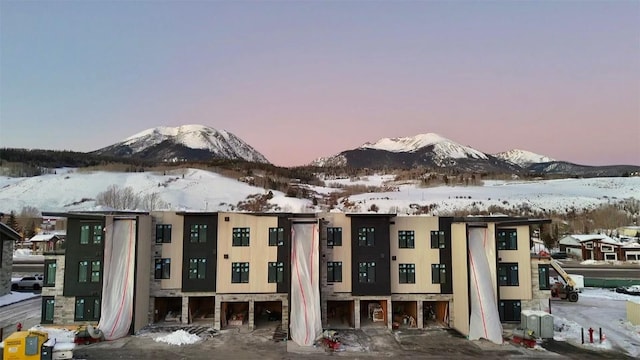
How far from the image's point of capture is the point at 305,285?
1004 inches

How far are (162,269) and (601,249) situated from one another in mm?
60881

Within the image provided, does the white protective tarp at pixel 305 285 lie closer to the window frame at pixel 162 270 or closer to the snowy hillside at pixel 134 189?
the window frame at pixel 162 270

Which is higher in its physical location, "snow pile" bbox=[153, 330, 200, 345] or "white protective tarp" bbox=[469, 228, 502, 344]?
"white protective tarp" bbox=[469, 228, 502, 344]

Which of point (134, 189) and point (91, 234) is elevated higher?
point (134, 189)

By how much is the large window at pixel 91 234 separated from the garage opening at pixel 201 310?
6962 millimetres

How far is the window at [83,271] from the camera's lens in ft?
85.2

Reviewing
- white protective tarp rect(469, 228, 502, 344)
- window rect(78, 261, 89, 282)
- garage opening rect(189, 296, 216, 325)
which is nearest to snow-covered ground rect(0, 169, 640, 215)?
garage opening rect(189, 296, 216, 325)

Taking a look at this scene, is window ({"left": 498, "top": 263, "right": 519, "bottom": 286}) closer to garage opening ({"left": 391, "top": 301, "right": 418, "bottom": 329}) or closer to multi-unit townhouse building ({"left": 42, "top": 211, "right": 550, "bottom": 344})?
multi-unit townhouse building ({"left": 42, "top": 211, "right": 550, "bottom": 344})

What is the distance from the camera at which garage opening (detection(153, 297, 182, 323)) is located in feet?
92.0

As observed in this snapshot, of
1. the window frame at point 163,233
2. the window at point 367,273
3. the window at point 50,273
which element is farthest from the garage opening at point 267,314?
the window at point 50,273

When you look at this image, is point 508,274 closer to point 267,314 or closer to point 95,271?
point 267,314

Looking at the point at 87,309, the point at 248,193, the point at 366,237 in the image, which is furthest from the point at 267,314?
the point at 248,193

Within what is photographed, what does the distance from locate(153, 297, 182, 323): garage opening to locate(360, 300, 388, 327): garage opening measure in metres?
12.2

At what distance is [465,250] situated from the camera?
26172 millimetres
